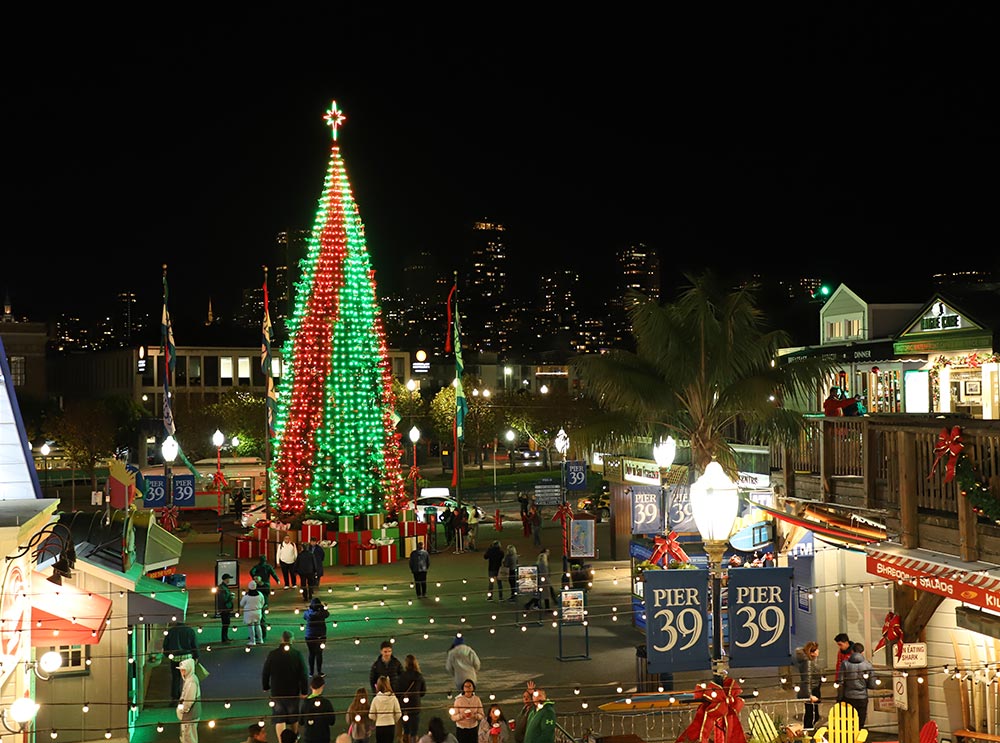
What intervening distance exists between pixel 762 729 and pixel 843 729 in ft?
2.94

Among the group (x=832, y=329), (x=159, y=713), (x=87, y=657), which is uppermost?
(x=832, y=329)

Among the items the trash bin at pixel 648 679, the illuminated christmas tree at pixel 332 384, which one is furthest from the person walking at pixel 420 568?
the trash bin at pixel 648 679

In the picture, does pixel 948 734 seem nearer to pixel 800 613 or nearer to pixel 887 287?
pixel 800 613

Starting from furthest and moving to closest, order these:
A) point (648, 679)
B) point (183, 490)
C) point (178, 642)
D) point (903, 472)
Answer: point (183, 490) → point (648, 679) → point (178, 642) → point (903, 472)

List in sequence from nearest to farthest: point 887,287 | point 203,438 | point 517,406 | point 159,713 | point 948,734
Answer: point 948,734
point 159,713
point 887,287
point 203,438
point 517,406

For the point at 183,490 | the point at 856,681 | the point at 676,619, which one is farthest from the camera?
the point at 183,490

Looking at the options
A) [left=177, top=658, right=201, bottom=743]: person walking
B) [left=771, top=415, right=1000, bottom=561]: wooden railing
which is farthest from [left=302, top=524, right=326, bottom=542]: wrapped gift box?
[left=771, top=415, right=1000, bottom=561]: wooden railing

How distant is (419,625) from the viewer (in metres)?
23.2

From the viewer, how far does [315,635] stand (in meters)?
19.6

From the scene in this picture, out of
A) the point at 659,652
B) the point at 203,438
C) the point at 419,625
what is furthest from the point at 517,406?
the point at 659,652

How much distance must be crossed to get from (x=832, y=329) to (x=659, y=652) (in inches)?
955

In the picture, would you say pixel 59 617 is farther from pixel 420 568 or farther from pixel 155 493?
pixel 155 493

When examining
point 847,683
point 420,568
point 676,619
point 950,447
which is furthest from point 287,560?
point 950,447

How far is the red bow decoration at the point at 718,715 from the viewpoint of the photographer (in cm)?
1036
